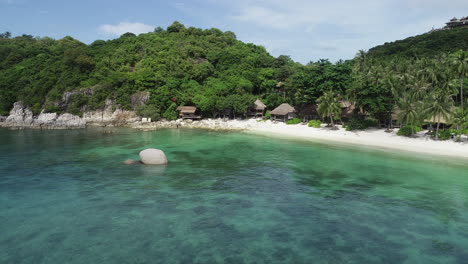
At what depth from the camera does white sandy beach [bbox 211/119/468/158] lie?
110ft

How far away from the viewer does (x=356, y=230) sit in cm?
1459

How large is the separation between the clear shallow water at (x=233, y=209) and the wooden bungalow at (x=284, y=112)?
23.7 m

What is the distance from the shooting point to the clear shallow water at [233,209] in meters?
12.4

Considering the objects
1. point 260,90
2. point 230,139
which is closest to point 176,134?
point 230,139

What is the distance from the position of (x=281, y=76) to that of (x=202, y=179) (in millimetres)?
50389

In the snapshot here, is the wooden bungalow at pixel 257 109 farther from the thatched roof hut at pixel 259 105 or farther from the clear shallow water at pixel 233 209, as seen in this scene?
the clear shallow water at pixel 233 209

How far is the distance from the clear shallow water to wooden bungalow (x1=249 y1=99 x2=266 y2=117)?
29251 millimetres

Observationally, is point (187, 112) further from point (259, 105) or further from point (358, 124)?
point (358, 124)

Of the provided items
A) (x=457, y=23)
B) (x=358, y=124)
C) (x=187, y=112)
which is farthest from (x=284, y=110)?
(x=457, y=23)

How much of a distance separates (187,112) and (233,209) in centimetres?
4571

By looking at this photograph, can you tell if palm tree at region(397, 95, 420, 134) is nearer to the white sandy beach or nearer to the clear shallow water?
the white sandy beach

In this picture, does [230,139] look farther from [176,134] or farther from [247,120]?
[247,120]

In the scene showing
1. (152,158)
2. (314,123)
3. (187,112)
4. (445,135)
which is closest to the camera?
(152,158)

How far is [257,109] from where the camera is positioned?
198ft
